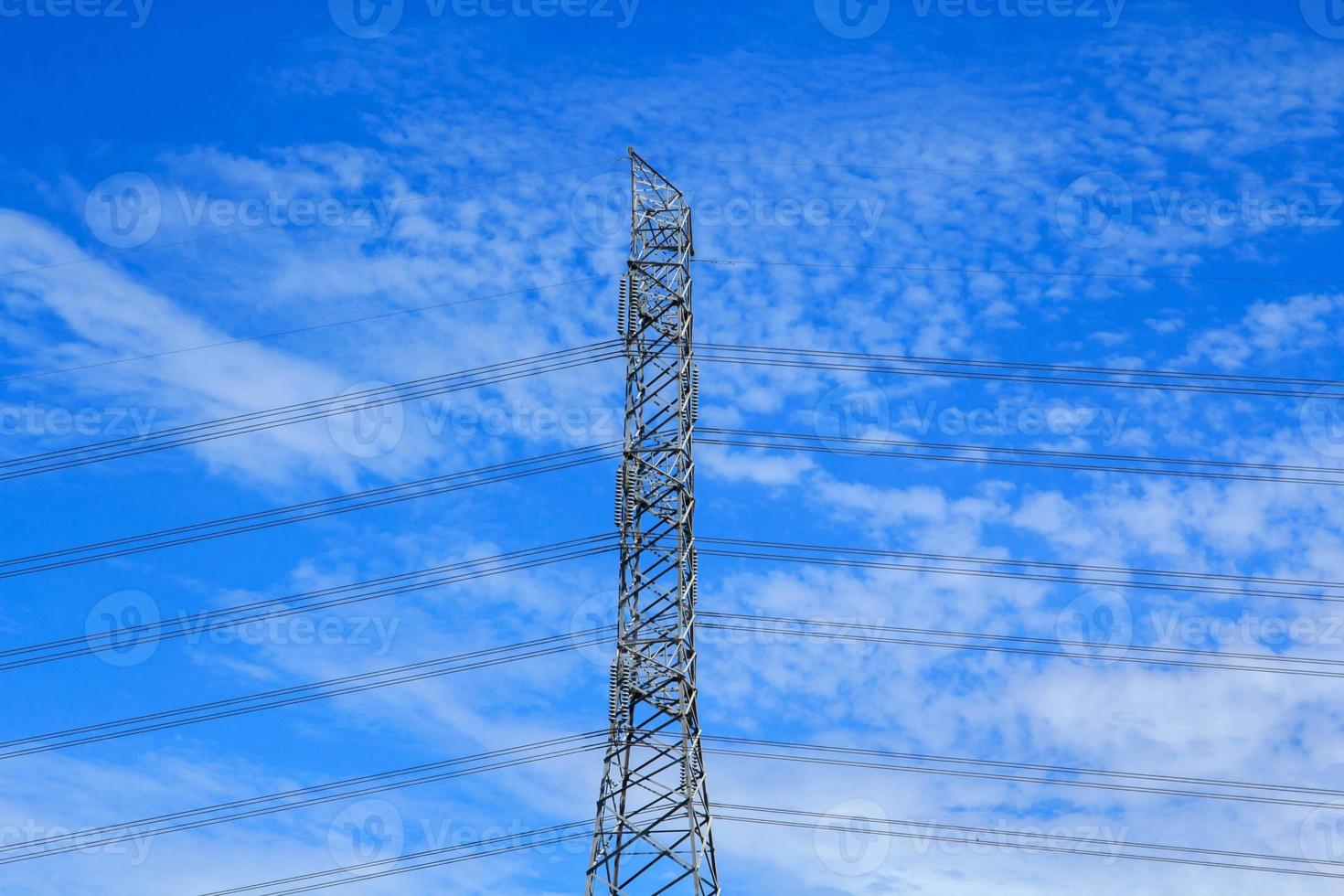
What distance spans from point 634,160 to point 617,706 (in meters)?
22.3

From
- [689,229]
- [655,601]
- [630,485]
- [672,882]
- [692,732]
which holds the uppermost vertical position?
[689,229]

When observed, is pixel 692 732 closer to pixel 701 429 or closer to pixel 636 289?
pixel 701 429

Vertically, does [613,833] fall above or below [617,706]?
below

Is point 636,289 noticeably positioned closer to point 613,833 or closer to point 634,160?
point 634,160

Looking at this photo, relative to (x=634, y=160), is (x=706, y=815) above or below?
below

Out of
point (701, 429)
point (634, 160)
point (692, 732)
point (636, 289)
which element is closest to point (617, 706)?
point (692, 732)

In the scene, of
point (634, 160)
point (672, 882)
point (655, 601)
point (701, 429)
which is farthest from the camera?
point (634, 160)

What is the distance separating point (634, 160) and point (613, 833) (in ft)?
86.6

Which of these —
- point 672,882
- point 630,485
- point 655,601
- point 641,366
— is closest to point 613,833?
point 672,882

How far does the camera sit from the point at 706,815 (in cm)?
5209

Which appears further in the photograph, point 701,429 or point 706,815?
Result: point 701,429

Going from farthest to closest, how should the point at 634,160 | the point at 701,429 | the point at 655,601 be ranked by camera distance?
the point at 634,160
the point at 701,429
the point at 655,601

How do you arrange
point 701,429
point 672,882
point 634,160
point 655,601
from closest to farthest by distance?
1. point 672,882
2. point 655,601
3. point 701,429
4. point 634,160

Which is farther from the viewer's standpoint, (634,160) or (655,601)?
(634,160)
